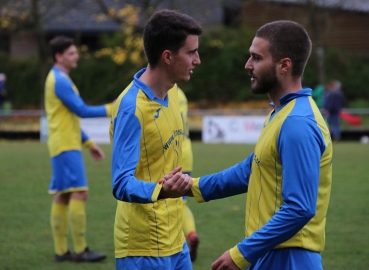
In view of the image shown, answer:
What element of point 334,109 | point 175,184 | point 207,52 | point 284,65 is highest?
point 284,65

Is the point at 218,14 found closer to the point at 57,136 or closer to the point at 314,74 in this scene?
the point at 314,74

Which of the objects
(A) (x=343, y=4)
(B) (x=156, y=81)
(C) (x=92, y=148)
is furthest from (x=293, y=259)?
(A) (x=343, y=4)

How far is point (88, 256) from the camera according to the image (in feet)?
23.4

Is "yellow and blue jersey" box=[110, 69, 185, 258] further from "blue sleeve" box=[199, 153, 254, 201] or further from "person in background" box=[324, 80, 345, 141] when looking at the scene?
"person in background" box=[324, 80, 345, 141]

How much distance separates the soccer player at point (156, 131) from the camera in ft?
12.3

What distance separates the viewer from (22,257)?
7262 mm

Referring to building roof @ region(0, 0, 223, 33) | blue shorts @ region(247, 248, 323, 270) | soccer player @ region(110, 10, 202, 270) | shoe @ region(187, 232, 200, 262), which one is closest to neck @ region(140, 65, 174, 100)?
soccer player @ region(110, 10, 202, 270)

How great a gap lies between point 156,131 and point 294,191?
1.10 m

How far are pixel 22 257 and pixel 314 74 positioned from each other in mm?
25082

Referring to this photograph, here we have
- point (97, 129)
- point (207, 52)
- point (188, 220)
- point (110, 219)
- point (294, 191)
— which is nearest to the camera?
point (294, 191)

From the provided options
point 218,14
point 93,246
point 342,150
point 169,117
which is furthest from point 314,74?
point 169,117

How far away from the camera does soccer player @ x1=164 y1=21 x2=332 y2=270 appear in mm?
2951

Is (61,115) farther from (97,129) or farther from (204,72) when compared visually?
(204,72)

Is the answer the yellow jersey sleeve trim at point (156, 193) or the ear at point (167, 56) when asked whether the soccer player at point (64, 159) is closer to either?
the ear at point (167, 56)
